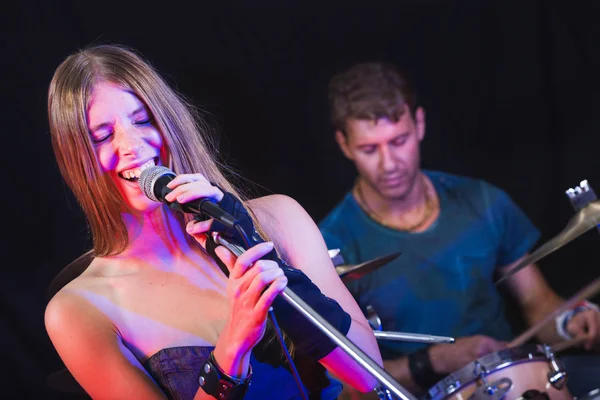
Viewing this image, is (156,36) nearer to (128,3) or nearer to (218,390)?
(128,3)

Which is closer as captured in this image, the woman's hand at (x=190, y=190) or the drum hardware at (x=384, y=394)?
the woman's hand at (x=190, y=190)

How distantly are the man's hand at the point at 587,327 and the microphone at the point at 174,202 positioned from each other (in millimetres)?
1813

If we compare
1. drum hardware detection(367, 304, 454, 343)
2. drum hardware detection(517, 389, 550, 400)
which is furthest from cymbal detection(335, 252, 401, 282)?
drum hardware detection(517, 389, 550, 400)

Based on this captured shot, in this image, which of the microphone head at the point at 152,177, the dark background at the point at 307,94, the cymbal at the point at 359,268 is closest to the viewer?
the microphone head at the point at 152,177

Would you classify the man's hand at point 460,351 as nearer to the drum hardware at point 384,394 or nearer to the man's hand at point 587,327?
the man's hand at point 587,327

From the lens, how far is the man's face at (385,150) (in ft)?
8.46

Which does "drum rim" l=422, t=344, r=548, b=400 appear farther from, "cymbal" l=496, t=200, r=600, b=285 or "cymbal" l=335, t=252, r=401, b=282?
"cymbal" l=335, t=252, r=401, b=282

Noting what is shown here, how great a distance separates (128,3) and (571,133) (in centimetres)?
171

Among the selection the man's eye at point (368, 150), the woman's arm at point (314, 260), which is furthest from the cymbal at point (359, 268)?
the man's eye at point (368, 150)

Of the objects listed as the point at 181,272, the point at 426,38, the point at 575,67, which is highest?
the point at 426,38

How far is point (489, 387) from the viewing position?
75.0 inches

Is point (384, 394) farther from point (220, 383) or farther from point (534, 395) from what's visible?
point (534, 395)

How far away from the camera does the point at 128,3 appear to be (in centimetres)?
215

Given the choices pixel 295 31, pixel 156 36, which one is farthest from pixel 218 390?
pixel 295 31
